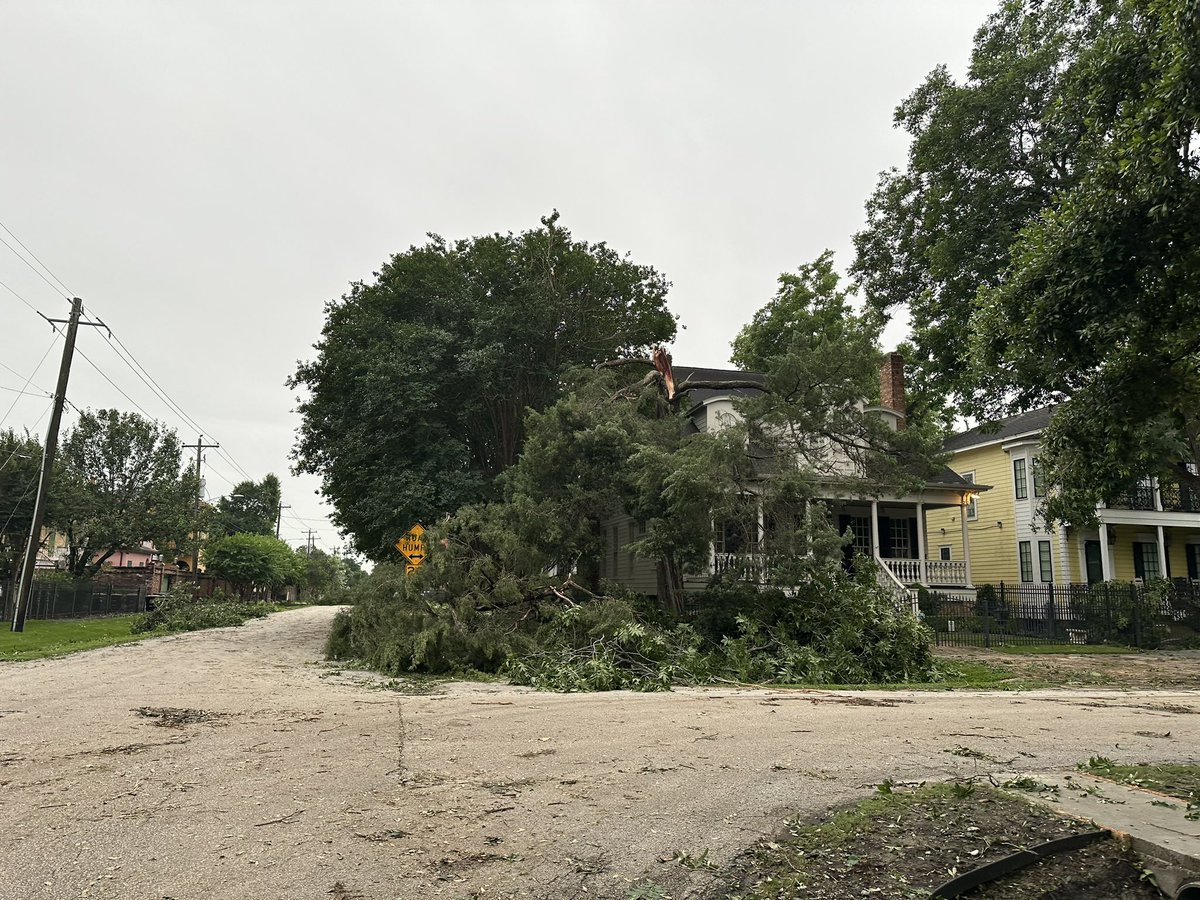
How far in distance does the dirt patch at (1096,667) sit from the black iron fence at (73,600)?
28234mm

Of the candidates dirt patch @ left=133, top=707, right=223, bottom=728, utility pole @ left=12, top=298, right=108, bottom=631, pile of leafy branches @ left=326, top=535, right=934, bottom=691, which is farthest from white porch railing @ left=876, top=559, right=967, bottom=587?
utility pole @ left=12, top=298, right=108, bottom=631

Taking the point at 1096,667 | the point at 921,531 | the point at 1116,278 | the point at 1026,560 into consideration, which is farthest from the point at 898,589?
the point at 1116,278

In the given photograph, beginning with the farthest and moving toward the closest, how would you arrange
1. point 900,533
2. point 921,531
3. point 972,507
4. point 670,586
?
point 972,507 → point 900,533 → point 921,531 → point 670,586

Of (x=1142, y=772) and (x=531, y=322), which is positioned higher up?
(x=531, y=322)

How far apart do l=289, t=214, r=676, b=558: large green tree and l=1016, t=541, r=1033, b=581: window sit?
16389 mm

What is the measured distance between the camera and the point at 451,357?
2317 cm

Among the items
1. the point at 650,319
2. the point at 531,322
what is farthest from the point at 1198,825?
the point at 650,319

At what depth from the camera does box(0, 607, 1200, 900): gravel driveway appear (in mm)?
4078

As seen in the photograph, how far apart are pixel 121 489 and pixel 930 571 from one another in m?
39.2

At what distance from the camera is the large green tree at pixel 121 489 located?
40.4 metres

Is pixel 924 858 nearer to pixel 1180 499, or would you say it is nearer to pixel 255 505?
pixel 1180 499

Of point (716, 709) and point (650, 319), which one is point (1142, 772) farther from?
point (650, 319)

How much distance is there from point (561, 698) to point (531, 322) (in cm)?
1378

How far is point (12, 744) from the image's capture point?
7.19 meters
